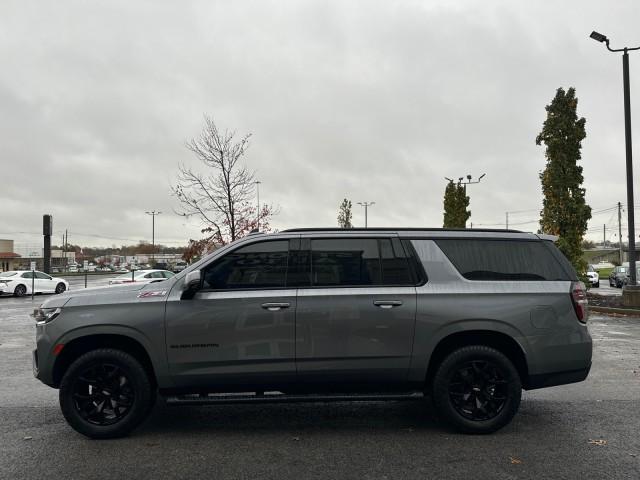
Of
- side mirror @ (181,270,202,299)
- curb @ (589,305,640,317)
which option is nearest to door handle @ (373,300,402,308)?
side mirror @ (181,270,202,299)

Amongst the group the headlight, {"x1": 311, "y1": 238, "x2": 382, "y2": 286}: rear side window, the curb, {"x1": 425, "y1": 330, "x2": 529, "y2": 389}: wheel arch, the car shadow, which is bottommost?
the car shadow

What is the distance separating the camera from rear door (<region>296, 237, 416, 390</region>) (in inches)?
187

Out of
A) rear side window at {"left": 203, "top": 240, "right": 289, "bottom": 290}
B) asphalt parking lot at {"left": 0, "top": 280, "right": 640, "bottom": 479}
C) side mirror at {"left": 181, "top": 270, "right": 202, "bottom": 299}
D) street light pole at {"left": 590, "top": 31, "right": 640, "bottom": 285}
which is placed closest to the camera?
asphalt parking lot at {"left": 0, "top": 280, "right": 640, "bottom": 479}

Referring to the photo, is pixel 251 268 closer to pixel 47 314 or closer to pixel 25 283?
pixel 47 314

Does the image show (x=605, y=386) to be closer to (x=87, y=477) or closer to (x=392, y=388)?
(x=392, y=388)

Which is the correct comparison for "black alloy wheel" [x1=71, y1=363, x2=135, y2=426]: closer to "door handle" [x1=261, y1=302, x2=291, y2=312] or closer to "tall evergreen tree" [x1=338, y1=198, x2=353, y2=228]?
"door handle" [x1=261, y1=302, x2=291, y2=312]

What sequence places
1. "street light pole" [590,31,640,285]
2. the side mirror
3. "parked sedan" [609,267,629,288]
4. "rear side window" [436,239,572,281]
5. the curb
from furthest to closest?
"parked sedan" [609,267,629,288] < "street light pole" [590,31,640,285] < the curb < "rear side window" [436,239,572,281] < the side mirror

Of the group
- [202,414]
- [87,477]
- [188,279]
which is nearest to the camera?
[87,477]

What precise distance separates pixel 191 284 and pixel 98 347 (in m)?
1.14

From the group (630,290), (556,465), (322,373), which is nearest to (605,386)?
(556,465)

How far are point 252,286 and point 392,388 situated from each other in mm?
Answer: 1630

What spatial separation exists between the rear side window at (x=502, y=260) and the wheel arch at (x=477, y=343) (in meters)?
0.55

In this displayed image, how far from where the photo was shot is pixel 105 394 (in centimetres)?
480

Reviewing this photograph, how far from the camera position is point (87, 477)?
12.8 feet
